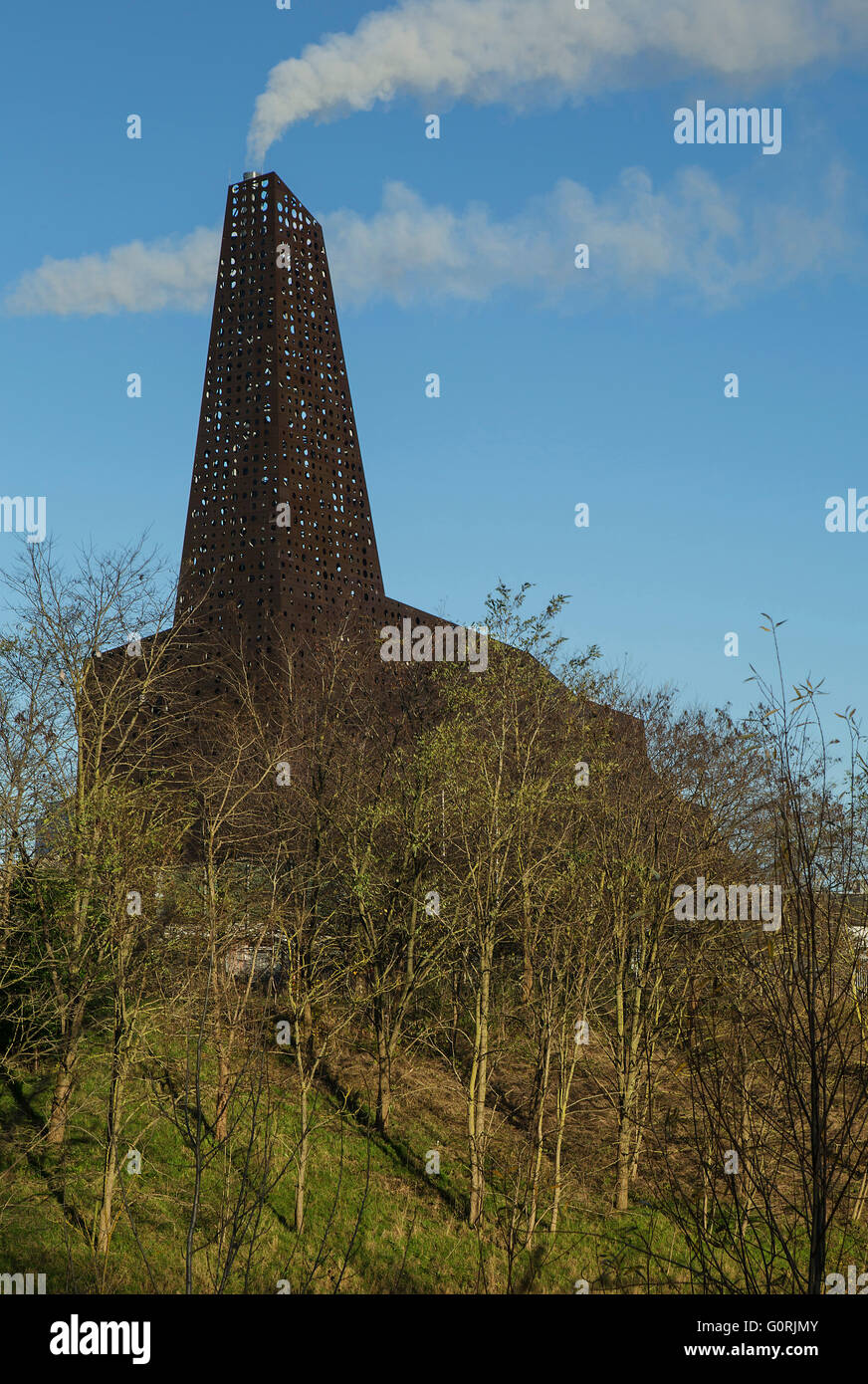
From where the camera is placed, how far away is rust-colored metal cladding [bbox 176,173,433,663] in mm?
46625

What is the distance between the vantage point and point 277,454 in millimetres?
47812

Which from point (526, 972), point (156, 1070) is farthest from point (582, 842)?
point (156, 1070)

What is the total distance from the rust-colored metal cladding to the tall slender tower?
0.05 m

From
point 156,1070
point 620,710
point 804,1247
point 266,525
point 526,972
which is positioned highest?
point 266,525

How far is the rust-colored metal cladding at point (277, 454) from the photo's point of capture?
153 ft

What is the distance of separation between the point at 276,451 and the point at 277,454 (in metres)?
0.13

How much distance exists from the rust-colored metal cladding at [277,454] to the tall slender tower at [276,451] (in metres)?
0.05

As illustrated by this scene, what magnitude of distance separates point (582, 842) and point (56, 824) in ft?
35.5

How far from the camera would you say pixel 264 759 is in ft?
91.1

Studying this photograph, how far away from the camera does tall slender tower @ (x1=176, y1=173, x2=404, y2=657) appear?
46.7m

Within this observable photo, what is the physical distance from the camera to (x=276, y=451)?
157 ft
